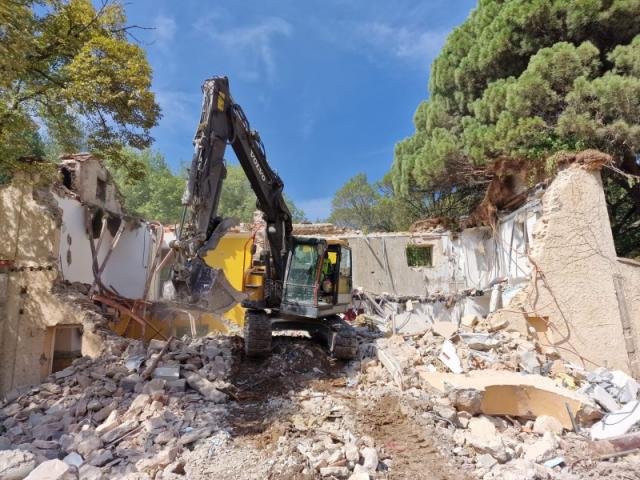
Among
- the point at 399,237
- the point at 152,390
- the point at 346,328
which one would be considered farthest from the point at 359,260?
the point at 152,390

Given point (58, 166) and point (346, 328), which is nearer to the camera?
point (346, 328)

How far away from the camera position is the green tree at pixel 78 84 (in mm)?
7156

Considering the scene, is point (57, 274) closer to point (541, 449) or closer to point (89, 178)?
point (89, 178)

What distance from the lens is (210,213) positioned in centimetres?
586

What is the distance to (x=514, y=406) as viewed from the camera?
17.2 ft

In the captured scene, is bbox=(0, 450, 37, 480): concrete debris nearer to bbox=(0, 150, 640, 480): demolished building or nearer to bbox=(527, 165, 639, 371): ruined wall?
bbox=(0, 150, 640, 480): demolished building

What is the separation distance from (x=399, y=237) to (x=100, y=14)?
11.9 meters

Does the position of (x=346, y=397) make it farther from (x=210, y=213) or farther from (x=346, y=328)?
(x=210, y=213)

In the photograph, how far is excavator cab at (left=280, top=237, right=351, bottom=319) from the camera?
707 cm

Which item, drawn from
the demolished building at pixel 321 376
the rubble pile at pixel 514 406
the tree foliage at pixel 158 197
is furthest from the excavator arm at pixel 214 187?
the tree foliage at pixel 158 197

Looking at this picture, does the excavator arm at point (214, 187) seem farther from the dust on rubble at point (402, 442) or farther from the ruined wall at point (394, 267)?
the ruined wall at point (394, 267)

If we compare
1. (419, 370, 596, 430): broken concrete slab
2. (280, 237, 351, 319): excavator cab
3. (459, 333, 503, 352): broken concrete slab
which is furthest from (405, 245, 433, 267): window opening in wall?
(419, 370, 596, 430): broken concrete slab

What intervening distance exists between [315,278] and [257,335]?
155 cm

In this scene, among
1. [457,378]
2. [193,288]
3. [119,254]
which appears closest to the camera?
[193,288]
